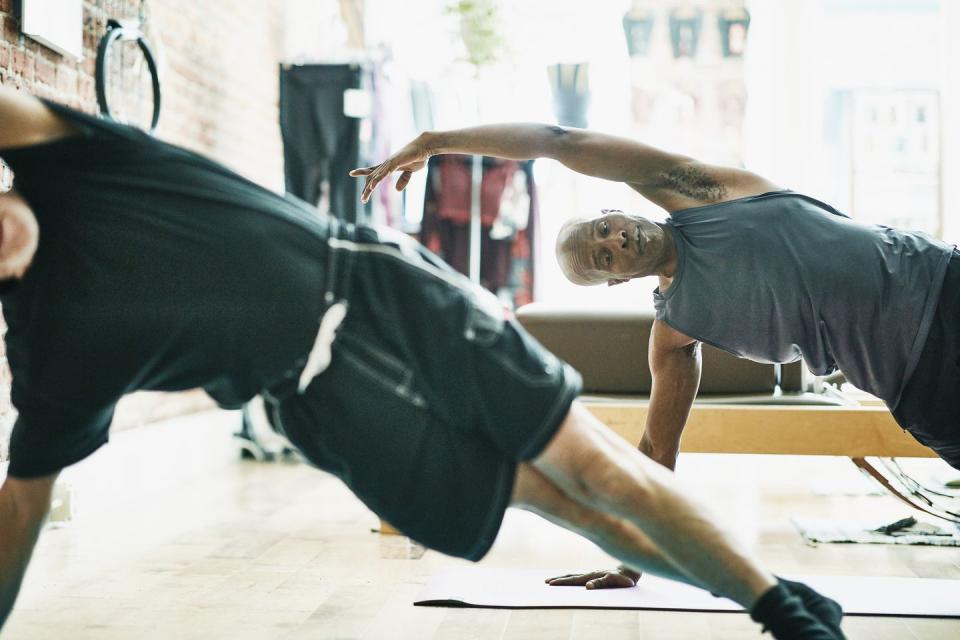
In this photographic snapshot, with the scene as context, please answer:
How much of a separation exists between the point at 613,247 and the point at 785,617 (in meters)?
1.05

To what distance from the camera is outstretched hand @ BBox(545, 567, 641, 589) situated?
2432 millimetres

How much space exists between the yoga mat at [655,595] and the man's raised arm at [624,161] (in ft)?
3.09

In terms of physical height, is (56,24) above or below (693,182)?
above

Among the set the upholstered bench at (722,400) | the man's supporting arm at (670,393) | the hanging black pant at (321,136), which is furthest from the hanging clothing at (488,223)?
the man's supporting arm at (670,393)

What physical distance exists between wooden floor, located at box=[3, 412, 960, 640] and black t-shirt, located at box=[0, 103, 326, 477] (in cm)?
79

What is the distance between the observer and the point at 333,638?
6.61ft

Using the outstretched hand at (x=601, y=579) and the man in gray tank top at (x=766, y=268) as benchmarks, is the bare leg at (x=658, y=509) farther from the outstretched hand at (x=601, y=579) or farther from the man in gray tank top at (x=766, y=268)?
the outstretched hand at (x=601, y=579)

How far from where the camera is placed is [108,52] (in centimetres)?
333

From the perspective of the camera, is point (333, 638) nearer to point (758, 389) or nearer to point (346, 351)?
point (346, 351)

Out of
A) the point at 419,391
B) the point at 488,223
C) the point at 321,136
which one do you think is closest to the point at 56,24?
the point at 321,136

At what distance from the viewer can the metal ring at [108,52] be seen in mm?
3268

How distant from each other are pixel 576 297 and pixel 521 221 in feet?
2.68

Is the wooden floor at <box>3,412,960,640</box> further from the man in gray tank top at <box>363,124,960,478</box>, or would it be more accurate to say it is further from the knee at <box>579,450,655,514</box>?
the man in gray tank top at <box>363,124,960,478</box>

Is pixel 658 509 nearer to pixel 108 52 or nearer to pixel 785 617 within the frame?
pixel 785 617
